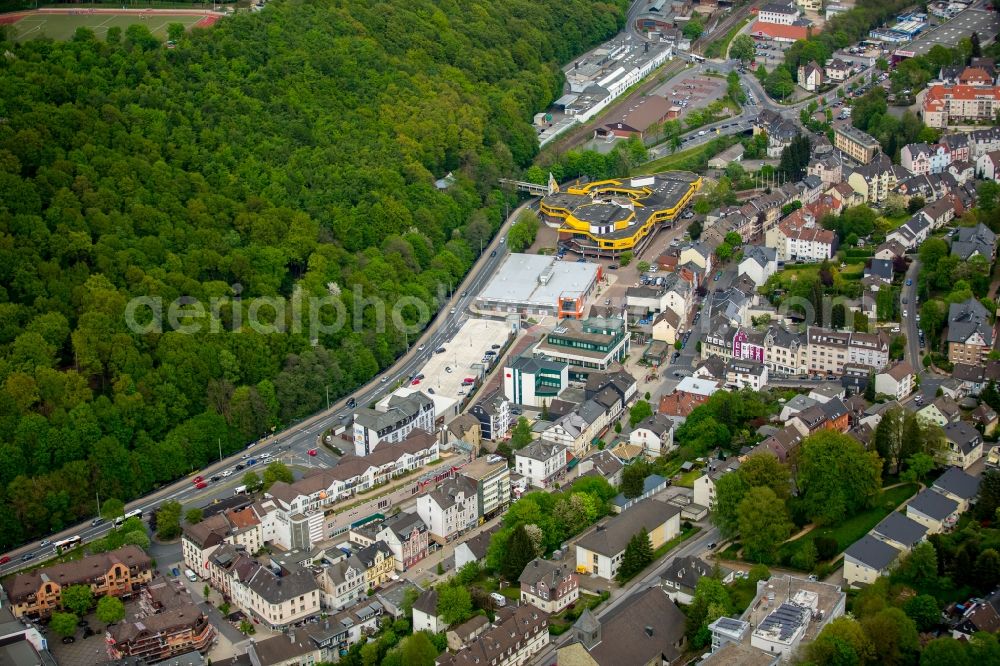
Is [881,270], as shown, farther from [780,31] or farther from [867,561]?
[780,31]

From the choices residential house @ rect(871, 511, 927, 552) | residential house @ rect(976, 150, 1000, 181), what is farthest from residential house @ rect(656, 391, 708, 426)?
residential house @ rect(976, 150, 1000, 181)

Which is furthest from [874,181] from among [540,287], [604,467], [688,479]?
[604,467]

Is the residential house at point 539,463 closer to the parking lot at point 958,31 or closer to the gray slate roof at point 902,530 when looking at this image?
the gray slate roof at point 902,530

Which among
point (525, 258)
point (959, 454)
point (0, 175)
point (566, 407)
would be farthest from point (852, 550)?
point (0, 175)

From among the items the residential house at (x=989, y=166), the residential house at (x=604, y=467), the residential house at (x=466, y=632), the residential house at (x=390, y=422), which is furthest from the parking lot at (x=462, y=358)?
the residential house at (x=989, y=166)

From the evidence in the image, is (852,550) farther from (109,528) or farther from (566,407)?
(109,528)

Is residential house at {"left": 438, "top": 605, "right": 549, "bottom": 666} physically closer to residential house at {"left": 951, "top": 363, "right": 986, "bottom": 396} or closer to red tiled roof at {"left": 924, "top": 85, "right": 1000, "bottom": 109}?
residential house at {"left": 951, "top": 363, "right": 986, "bottom": 396}

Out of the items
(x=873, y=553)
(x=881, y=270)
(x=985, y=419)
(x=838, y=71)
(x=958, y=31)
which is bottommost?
(x=873, y=553)
